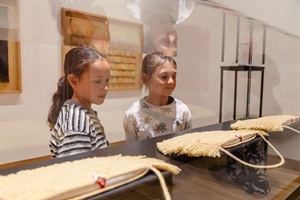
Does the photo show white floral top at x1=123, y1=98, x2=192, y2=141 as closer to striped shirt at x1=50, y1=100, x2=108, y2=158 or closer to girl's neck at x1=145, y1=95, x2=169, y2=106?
girl's neck at x1=145, y1=95, x2=169, y2=106

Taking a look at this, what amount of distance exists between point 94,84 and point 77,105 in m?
0.06

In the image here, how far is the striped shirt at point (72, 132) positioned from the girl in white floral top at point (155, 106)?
0.53ft

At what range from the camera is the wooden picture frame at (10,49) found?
0.52 m

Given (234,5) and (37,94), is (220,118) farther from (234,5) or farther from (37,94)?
(37,94)

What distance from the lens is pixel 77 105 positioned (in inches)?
23.5

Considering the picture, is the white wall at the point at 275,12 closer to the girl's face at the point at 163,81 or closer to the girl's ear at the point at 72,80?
the girl's face at the point at 163,81

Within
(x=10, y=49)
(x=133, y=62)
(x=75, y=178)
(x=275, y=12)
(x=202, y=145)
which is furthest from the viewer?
(x=275, y=12)

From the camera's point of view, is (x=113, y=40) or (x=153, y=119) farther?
(x=153, y=119)

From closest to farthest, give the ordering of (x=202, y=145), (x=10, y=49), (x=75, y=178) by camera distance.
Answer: (x=75, y=178) < (x=10, y=49) < (x=202, y=145)

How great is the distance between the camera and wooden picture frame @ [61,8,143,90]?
A: 24.1 inches

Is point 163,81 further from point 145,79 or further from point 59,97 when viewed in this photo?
point 59,97

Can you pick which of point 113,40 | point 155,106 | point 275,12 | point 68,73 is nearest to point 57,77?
point 68,73

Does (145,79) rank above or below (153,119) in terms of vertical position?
above

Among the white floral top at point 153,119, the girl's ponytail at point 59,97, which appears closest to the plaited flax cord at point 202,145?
the white floral top at point 153,119
